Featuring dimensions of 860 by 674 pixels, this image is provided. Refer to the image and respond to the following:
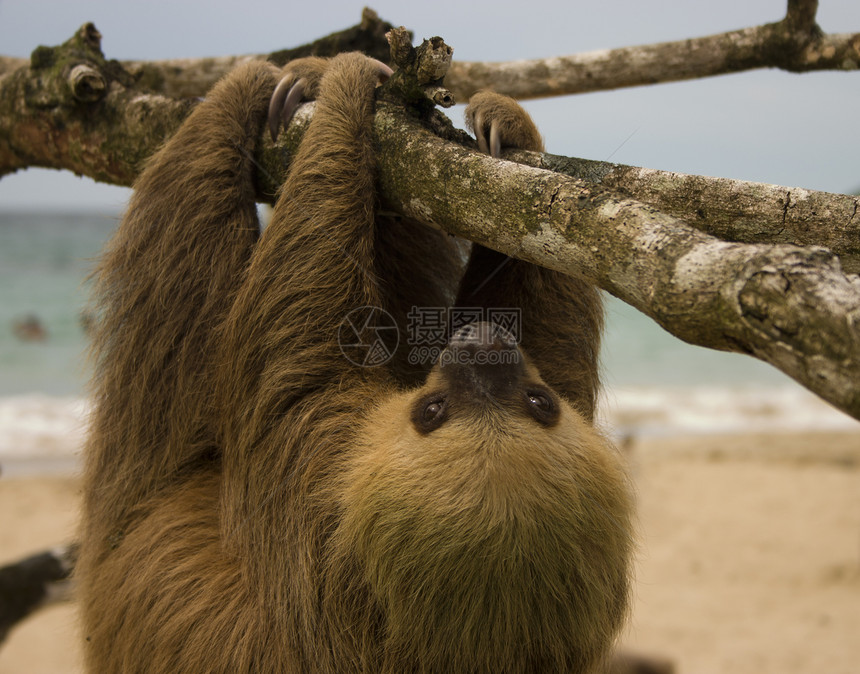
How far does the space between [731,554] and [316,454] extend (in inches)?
404

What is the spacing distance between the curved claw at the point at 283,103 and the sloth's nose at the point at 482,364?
1.62 meters

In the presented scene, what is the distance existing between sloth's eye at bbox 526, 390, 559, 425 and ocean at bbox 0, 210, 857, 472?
11599 mm

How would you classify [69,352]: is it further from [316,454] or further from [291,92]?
[316,454]

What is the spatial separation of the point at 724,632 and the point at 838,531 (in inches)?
142

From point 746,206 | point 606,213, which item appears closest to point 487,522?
point 606,213

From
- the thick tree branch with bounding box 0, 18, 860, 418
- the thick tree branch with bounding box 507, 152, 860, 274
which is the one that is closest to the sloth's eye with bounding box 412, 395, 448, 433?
the thick tree branch with bounding box 0, 18, 860, 418

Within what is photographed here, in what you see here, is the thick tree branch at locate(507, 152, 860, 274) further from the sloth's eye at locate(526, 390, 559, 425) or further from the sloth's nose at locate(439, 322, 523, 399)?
the sloth's eye at locate(526, 390, 559, 425)

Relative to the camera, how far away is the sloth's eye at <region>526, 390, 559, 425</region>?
3.21 meters

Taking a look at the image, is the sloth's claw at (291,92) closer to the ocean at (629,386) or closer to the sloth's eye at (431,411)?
the sloth's eye at (431,411)

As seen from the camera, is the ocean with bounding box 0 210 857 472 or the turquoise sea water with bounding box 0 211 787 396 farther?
the turquoise sea water with bounding box 0 211 787 396

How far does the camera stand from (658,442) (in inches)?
682

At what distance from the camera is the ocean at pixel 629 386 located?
18094mm

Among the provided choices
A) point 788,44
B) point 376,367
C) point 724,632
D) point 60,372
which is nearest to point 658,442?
point 724,632

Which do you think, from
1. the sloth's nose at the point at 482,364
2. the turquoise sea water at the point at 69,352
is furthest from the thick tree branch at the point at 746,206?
the turquoise sea water at the point at 69,352
